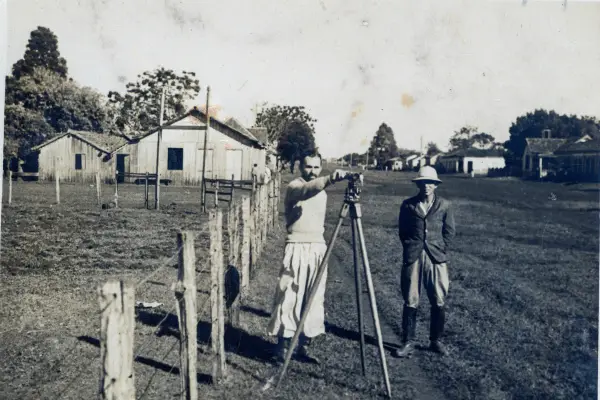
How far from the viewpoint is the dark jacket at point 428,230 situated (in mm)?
4930

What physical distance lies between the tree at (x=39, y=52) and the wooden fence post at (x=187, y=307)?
319 cm

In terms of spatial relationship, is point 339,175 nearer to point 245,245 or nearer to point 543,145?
point 245,245

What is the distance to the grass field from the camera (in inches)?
167

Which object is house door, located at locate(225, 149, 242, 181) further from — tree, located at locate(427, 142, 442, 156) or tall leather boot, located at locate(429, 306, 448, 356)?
tall leather boot, located at locate(429, 306, 448, 356)

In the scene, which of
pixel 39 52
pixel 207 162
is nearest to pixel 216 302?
pixel 39 52

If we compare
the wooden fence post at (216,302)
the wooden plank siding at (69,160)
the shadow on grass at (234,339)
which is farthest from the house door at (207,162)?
the wooden fence post at (216,302)

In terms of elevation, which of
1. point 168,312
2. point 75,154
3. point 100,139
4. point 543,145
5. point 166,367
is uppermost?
point 543,145

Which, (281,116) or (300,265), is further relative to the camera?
(281,116)

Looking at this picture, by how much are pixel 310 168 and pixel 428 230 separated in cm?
138

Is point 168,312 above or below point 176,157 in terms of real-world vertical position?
below

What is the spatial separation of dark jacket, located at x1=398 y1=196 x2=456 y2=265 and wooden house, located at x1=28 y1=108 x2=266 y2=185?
5.15m

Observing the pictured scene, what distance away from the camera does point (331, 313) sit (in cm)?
612

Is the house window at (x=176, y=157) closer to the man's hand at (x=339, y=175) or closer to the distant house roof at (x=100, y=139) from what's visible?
the distant house roof at (x=100, y=139)

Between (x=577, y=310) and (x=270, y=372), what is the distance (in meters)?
4.04
